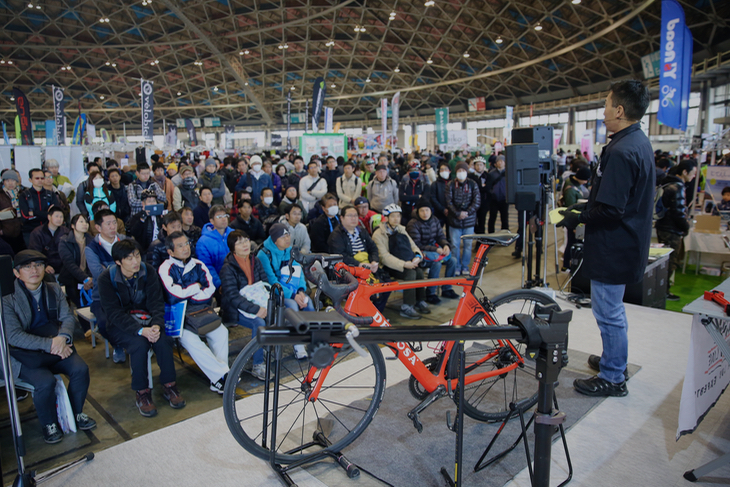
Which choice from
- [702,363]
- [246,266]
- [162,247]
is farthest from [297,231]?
[702,363]

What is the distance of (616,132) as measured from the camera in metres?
3.00

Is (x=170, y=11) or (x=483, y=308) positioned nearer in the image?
(x=483, y=308)

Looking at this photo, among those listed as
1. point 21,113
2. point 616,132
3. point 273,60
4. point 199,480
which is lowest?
point 199,480

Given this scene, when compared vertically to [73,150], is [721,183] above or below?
below

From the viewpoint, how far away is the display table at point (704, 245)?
21.5 feet

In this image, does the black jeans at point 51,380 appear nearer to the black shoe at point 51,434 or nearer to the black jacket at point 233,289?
the black shoe at point 51,434

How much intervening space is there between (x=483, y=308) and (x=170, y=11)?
30264 mm

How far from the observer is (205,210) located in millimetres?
6414

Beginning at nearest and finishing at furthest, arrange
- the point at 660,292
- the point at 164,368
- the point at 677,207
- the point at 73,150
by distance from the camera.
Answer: the point at 164,368, the point at 660,292, the point at 677,207, the point at 73,150

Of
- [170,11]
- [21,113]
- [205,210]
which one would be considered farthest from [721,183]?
[170,11]

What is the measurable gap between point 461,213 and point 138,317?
14.7ft

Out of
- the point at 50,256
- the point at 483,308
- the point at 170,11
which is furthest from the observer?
the point at 170,11

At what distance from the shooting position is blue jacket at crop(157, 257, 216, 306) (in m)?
3.62

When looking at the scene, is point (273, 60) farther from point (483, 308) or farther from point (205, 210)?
point (483, 308)
